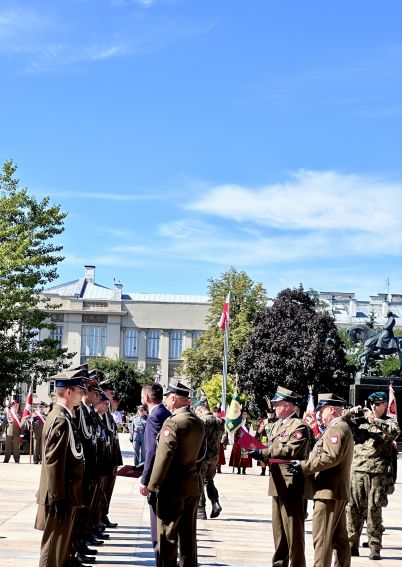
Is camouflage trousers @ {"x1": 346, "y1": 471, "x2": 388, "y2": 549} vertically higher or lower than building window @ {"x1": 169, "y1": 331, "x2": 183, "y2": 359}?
lower

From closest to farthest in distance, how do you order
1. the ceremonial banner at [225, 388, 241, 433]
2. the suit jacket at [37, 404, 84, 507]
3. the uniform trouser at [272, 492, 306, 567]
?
1. the suit jacket at [37, 404, 84, 507]
2. the uniform trouser at [272, 492, 306, 567]
3. the ceremonial banner at [225, 388, 241, 433]

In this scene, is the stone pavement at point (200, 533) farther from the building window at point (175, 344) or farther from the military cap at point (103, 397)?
the building window at point (175, 344)

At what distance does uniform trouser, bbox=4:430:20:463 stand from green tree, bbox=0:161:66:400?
15.8 ft

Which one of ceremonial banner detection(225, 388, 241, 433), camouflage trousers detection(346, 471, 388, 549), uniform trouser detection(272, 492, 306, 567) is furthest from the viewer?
ceremonial banner detection(225, 388, 241, 433)

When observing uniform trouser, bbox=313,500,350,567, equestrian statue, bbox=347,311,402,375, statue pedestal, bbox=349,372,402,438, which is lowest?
uniform trouser, bbox=313,500,350,567

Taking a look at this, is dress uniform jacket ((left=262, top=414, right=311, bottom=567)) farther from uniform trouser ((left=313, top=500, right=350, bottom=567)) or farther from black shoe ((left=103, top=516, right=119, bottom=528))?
black shoe ((left=103, top=516, right=119, bottom=528))

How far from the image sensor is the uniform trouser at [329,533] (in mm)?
9234

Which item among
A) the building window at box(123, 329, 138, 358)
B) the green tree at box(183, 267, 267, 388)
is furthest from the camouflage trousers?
the building window at box(123, 329, 138, 358)

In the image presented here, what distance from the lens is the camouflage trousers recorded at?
1208 cm

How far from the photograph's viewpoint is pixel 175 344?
109625 millimetres

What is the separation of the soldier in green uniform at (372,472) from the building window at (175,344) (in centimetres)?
9685

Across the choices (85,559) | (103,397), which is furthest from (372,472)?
(85,559)

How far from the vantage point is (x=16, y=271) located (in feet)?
117

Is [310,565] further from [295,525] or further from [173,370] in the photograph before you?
[173,370]
